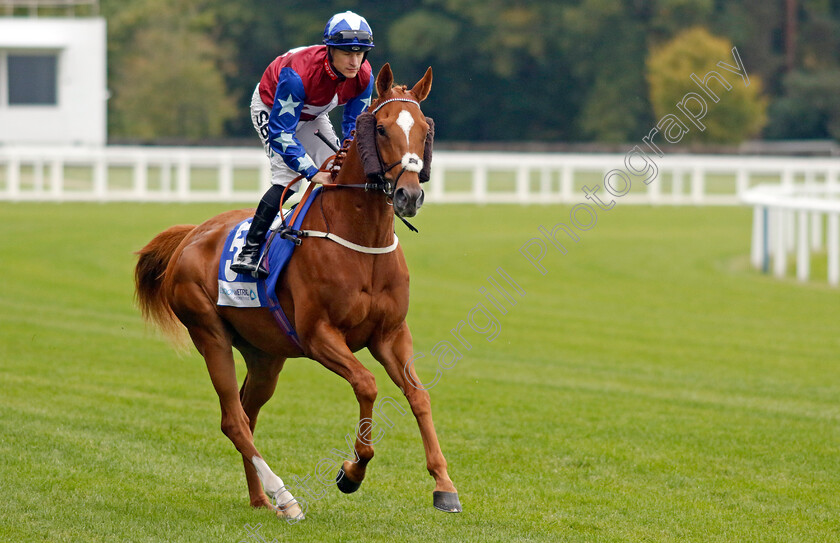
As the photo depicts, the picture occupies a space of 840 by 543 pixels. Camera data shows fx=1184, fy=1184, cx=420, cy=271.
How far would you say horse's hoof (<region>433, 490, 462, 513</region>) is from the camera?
511cm

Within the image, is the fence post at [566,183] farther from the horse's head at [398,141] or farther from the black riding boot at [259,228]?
the horse's head at [398,141]

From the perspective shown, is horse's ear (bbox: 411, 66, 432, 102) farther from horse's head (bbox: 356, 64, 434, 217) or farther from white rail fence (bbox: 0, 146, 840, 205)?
white rail fence (bbox: 0, 146, 840, 205)

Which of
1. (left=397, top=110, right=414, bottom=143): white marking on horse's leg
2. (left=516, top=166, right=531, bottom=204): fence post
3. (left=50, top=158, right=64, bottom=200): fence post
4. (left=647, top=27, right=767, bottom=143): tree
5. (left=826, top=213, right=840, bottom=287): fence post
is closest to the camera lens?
(left=397, top=110, right=414, bottom=143): white marking on horse's leg

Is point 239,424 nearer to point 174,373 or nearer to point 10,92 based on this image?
point 174,373

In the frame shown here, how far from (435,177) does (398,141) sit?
2460 cm

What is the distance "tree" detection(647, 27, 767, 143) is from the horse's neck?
124 ft

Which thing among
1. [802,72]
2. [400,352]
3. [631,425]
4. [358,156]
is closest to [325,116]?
[358,156]

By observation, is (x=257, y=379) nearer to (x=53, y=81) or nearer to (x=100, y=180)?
(x=100, y=180)

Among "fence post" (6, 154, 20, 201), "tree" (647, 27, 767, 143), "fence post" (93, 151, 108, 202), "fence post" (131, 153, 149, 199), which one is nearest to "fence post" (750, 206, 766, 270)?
"fence post" (131, 153, 149, 199)

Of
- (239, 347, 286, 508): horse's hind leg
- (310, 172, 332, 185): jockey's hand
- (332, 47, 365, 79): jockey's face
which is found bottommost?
(239, 347, 286, 508): horse's hind leg

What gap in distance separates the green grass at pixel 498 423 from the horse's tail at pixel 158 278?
59 centimetres

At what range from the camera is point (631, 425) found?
25.4 feet

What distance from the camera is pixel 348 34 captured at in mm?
5574

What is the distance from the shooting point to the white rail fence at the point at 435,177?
27422mm
